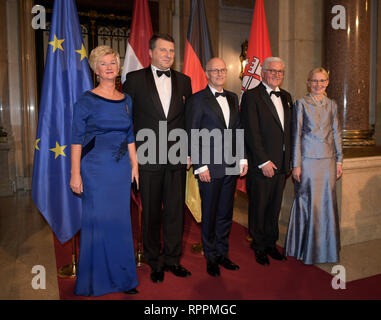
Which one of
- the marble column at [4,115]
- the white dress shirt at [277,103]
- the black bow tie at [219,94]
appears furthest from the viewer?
the marble column at [4,115]

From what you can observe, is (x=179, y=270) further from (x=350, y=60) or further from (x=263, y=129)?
(x=350, y=60)

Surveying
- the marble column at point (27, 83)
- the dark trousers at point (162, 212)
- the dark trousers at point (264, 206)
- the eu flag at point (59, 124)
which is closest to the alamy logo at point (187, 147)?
the dark trousers at point (162, 212)

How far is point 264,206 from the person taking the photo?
334cm

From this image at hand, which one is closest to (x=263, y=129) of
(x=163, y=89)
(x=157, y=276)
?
(x=163, y=89)

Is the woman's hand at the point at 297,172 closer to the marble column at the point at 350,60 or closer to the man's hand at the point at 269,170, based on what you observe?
the man's hand at the point at 269,170

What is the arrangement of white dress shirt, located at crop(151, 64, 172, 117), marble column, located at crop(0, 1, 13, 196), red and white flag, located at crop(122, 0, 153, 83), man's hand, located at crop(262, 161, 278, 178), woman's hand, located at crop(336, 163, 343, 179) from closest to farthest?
white dress shirt, located at crop(151, 64, 172, 117) < man's hand, located at crop(262, 161, 278, 178) < woman's hand, located at crop(336, 163, 343, 179) < red and white flag, located at crop(122, 0, 153, 83) < marble column, located at crop(0, 1, 13, 196)

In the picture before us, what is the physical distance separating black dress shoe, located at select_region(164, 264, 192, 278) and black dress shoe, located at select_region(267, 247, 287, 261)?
89cm

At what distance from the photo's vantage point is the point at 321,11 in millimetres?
4582

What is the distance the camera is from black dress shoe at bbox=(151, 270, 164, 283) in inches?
117

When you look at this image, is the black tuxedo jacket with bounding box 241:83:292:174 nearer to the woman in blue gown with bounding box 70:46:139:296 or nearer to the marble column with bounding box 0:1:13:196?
the woman in blue gown with bounding box 70:46:139:296

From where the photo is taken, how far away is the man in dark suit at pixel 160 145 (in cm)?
290

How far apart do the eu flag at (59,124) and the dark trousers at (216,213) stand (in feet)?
3.83

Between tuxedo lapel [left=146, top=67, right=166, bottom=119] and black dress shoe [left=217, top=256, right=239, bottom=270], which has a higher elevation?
tuxedo lapel [left=146, top=67, right=166, bottom=119]

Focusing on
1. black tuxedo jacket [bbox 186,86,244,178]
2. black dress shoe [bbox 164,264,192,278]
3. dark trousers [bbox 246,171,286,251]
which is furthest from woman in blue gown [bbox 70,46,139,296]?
dark trousers [bbox 246,171,286,251]
